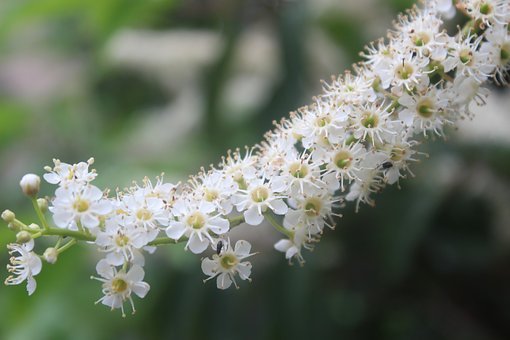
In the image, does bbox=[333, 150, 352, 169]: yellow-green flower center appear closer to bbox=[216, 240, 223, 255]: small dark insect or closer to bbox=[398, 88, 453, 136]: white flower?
bbox=[398, 88, 453, 136]: white flower

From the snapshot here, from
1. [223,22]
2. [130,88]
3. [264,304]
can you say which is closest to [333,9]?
[223,22]

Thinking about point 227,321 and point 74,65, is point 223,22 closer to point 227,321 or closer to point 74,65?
point 74,65

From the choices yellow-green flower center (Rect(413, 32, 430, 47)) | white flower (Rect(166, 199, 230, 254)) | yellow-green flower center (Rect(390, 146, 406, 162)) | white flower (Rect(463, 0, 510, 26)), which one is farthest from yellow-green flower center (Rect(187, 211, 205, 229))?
white flower (Rect(463, 0, 510, 26))

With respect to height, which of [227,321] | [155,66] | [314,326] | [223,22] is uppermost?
[223,22]

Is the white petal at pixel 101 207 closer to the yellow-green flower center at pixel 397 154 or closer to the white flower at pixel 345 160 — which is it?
the white flower at pixel 345 160

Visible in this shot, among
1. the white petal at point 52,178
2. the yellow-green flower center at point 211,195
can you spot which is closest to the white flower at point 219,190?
the yellow-green flower center at point 211,195

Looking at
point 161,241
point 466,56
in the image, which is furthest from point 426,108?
point 161,241

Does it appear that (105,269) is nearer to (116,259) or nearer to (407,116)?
(116,259)
